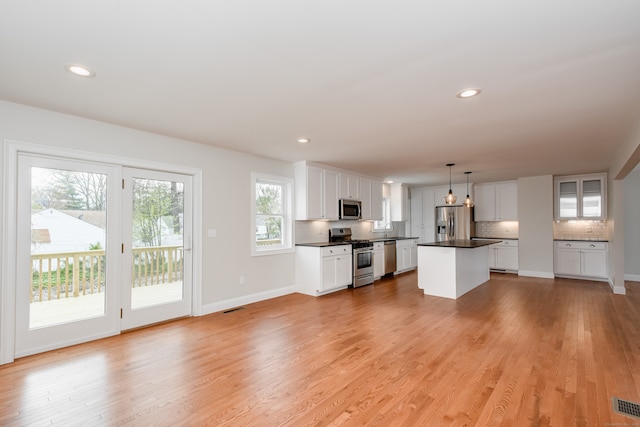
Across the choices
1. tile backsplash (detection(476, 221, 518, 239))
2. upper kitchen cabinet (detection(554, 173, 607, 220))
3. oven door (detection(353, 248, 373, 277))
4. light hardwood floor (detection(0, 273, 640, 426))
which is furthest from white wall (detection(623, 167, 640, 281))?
oven door (detection(353, 248, 373, 277))

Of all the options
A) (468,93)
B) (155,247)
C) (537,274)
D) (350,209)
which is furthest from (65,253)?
(537,274)

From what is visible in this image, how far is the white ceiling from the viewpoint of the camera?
1.66 metres

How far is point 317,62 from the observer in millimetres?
2156

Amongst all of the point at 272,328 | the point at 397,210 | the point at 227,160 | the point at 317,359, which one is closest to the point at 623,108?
the point at 317,359

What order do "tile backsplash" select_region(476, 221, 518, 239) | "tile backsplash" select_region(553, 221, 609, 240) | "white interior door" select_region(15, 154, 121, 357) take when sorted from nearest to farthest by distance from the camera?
"white interior door" select_region(15, 154, 121, 357)
"tile backsplash" select_region(553, 221, 609, 240)
"tile backsplash" select_region(476, 221, 518, 239)

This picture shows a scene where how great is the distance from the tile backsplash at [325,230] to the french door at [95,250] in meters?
2.23

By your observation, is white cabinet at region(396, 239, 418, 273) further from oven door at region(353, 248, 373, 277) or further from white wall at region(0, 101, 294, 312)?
white wall at region(0, 101, 294, 312)

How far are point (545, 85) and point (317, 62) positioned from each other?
1872 mm

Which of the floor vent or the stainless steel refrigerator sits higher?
the stainless steel refrigerator

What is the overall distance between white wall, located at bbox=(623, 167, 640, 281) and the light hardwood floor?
330 centimetres

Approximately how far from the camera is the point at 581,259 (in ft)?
22.4

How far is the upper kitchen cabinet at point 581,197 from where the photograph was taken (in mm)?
6750

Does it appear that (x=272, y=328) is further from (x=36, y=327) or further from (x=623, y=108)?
(x=623, y=108)

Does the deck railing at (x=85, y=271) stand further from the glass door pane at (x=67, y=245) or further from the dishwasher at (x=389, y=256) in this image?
the dishwasher at (x=389, y=256)
